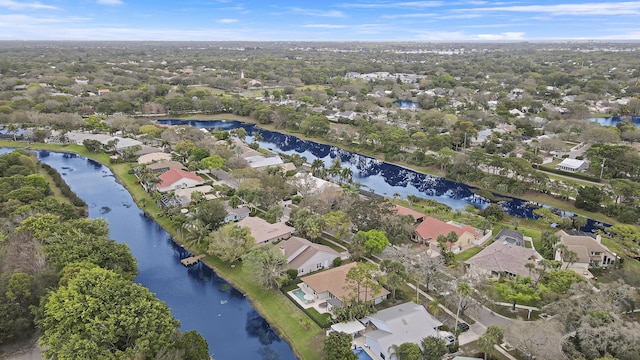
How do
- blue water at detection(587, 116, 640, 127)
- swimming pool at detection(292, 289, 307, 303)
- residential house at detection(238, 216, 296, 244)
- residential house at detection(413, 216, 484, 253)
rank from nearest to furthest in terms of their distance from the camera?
swimming pool at detection(292, 289, 307, 303), residential house at detection(413, 216, 484, 253), residential house at detection(238, 216, 296, 244), blue water at detection(587, 116, 640, 127)

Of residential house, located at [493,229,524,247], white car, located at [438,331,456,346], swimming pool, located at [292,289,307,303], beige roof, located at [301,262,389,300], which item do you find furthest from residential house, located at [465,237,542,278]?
swimming pool, located at [292,289,307,303]

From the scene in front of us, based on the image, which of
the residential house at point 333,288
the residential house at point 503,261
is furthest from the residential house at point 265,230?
the residential house at point 503,261

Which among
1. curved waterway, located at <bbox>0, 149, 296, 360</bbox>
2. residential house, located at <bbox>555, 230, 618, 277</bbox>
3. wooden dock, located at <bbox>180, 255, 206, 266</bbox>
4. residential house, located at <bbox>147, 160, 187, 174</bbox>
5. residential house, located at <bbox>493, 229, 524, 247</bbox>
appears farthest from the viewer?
residential house, located at <bbox>147, 160, 187, 174</bbox>

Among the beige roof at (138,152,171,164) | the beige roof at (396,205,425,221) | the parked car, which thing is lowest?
the parked car

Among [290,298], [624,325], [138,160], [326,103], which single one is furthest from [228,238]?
[326,103]

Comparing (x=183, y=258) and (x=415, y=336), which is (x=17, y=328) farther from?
(x=415, y=336)

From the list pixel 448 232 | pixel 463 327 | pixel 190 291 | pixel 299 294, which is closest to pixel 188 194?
pixel 190 291

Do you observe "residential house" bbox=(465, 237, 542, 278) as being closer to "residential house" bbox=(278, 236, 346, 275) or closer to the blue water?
"residential house" bbox=(278, 236, 346, 275)

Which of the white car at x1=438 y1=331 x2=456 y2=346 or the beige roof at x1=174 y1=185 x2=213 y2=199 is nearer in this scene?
the white car at x1=438 y1=331 x2=456 y2=346

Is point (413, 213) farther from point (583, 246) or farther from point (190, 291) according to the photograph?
point (190, 291)
